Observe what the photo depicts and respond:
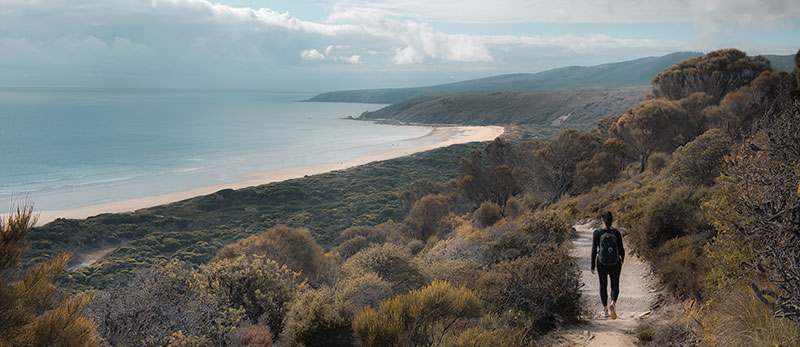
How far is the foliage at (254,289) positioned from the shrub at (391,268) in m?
1.38

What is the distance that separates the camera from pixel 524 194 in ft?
91.1

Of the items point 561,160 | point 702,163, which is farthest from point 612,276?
point 561,160

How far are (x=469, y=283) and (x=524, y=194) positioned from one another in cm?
2148

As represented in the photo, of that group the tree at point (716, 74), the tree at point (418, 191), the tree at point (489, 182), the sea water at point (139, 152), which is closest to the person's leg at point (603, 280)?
the tree at point (489, 182)

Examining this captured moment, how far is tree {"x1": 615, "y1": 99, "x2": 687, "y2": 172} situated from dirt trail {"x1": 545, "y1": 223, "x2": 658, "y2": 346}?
17.8m

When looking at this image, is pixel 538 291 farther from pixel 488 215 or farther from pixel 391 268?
pixel 488 215

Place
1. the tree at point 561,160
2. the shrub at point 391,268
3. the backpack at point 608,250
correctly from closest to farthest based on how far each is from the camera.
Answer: the backpack at point 608,250, the shrub at point 391,268, the tree at point 561,160

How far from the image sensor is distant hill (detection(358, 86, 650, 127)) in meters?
116

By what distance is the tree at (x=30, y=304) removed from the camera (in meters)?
4.00

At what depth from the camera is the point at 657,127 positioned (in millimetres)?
25656

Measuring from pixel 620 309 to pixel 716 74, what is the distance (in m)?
29.6

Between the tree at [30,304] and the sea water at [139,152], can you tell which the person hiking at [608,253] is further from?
the sea water at [139,152]

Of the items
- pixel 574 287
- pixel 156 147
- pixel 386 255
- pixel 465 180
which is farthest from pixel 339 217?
pixel 156 147

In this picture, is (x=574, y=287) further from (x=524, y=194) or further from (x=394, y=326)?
(x=524, y=194)
